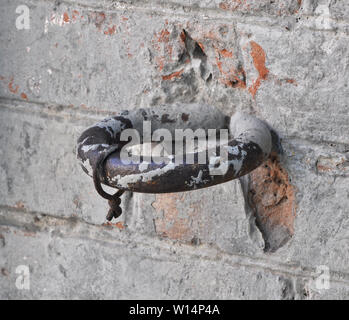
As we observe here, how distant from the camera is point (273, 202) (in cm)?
84

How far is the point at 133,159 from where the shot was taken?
65 cm

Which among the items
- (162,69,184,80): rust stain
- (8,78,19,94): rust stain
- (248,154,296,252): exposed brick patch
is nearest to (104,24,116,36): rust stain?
(162,69,184,80): rust stain

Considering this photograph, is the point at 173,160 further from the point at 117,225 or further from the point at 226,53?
the point at 117,225

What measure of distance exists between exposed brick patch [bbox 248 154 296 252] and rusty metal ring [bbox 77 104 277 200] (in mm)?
52

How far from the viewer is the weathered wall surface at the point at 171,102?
0.75 meters

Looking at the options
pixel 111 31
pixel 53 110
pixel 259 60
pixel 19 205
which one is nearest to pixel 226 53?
pixel 259 60

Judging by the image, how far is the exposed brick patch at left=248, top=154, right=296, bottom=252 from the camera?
81cm

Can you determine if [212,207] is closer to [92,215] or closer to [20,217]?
[92,215]

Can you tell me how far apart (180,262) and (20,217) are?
34cm

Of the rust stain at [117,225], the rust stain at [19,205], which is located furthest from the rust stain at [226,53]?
the rust stain at [19,205]

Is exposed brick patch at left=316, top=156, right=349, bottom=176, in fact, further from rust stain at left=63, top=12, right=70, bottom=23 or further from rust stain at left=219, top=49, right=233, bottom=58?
rust stain at left=63, top=12, right=70, bottom=23

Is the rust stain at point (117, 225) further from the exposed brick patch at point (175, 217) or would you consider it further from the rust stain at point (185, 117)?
the rust stain at point (185, 117)

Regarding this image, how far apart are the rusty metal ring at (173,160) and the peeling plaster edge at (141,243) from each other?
0.21 metres
